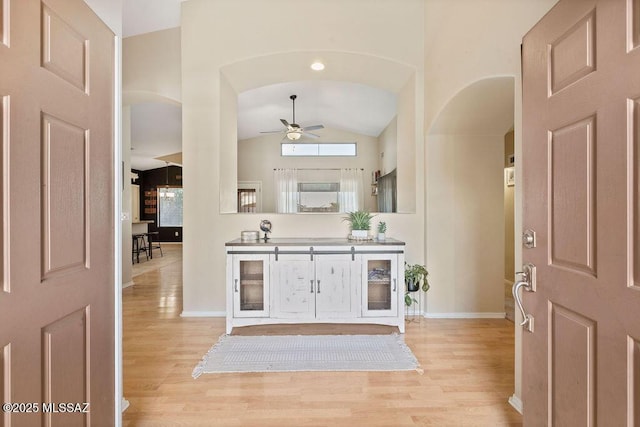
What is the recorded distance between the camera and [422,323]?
3.50 m

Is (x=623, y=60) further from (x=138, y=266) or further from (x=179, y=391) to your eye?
(x=138, y=266)

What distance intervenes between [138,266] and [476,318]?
21.5 feet

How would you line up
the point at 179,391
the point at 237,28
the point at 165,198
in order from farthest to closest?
the point at 165,198 < the point at 237,28 < the point at 179,391

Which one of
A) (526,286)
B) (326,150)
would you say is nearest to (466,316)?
(526,286)

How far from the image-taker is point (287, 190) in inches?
336

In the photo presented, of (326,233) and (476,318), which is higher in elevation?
(326,233)

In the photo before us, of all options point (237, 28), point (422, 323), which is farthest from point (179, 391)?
point (237, 28)

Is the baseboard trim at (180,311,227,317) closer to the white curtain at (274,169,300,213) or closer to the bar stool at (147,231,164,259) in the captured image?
the white curtain at (274,169,300,213)

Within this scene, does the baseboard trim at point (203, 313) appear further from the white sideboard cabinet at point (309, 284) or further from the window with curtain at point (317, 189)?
the window with curtain at point (317, 189)

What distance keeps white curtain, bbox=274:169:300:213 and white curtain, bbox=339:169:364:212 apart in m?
1.15

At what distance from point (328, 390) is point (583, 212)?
1.78 meters

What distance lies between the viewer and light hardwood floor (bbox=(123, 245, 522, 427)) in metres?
1.91

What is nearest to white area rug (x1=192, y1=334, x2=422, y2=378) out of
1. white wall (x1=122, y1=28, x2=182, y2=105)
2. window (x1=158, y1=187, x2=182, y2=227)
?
white wall (x1=122, y1=28, x2=182, y2=105)

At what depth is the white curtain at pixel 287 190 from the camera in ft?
27.9
